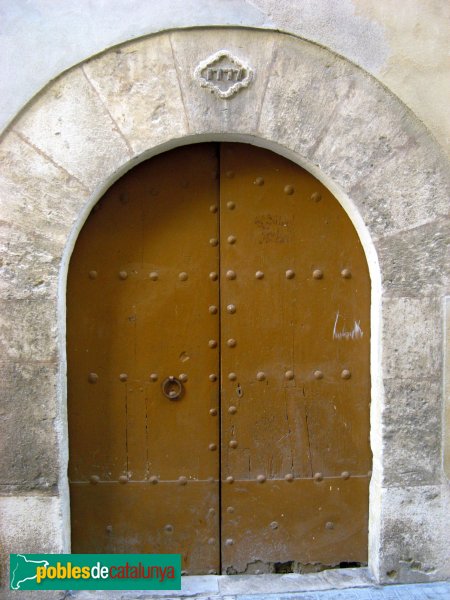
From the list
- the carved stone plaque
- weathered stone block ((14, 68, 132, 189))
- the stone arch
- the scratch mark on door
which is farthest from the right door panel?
weathered stone block ((14, 68, 132, 189))

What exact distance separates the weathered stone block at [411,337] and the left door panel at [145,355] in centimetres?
80

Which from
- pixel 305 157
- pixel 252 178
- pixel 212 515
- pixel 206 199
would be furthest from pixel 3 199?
pixel 212 515

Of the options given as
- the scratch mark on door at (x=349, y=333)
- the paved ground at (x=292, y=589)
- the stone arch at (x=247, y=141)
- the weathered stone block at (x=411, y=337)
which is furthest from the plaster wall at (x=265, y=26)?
the paved ground at (x=292, y=589)

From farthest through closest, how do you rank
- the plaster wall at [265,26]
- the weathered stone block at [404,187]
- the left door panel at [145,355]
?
the left door panel at [145,355]
the weathered stone block at [404,187]
the plaster wall at [265,26]

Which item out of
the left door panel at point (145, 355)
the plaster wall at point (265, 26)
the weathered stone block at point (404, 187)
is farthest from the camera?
the left door panel at point (145, 355)

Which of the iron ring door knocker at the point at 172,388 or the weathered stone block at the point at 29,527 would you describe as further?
the iron ring door knocker at the point at 172,388

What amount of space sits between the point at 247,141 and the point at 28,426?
1.62m

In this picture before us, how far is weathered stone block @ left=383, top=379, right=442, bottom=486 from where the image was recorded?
2.54m

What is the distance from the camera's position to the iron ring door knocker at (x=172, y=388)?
8.57 ft

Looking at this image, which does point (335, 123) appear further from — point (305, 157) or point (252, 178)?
point (252, 178)

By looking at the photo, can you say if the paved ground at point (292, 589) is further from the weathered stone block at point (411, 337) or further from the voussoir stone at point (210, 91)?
the voussoir stone at point (210, 91)

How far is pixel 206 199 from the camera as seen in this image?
8.58ft

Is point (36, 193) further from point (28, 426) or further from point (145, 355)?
point (28, 426)

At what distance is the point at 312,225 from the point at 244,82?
0.72 meters
